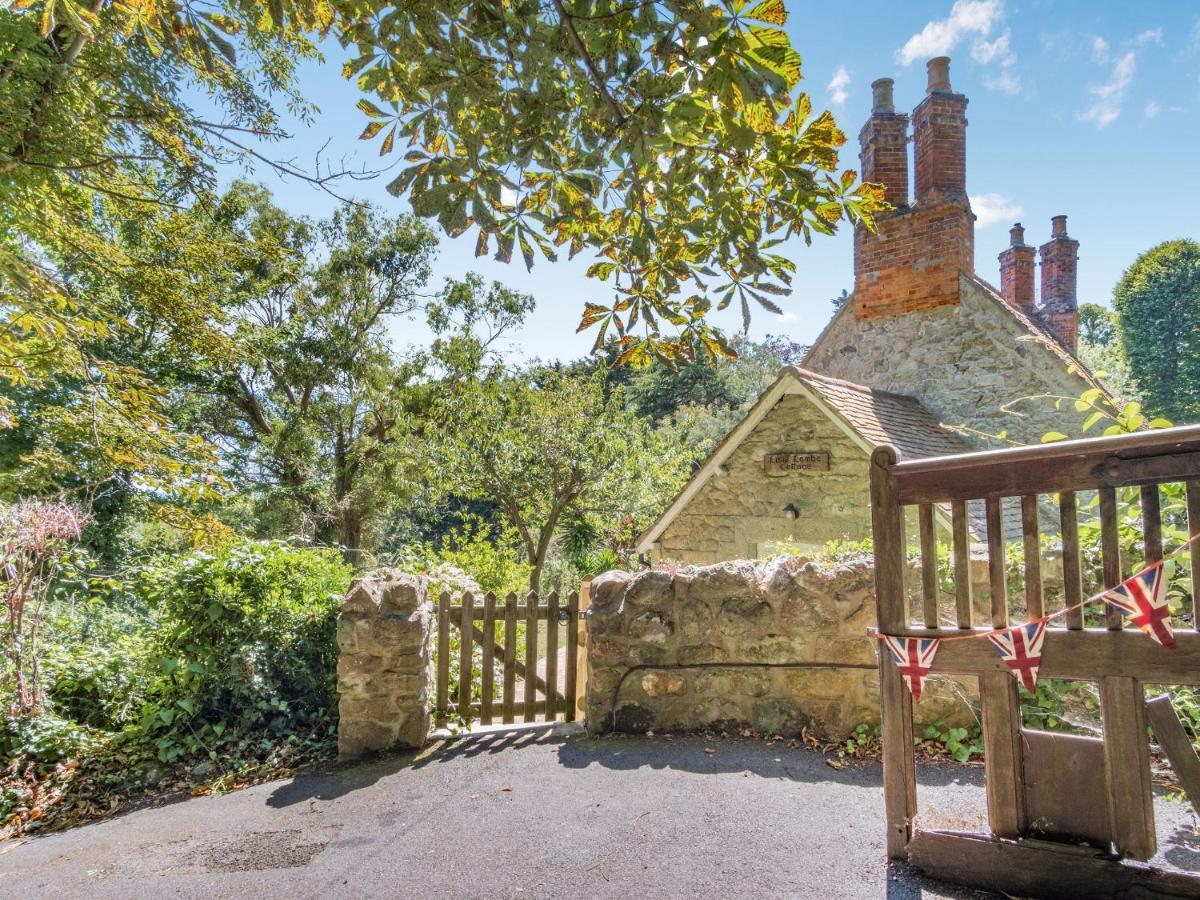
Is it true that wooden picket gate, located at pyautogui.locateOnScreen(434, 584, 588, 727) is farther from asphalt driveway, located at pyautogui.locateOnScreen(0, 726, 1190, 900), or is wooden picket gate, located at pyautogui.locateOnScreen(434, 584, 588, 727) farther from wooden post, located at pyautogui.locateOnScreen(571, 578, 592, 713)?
asphalt driveway, located at pyautogui.locateOnScreen(0, 726, 1190, 900)

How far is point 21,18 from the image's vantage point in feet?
10.0

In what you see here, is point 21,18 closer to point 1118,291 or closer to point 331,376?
point 331,376

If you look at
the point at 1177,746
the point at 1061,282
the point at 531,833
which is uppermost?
the point at 1061,282

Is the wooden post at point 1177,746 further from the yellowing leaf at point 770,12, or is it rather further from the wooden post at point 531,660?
the wooden post at point 531,660

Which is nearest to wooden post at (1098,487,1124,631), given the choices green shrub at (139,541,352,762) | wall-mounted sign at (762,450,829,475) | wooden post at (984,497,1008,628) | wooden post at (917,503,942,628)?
wooden post at (984,497,1008,628)

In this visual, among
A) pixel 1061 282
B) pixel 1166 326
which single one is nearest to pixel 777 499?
pixel 1061 282

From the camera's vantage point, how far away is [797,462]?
7043mm

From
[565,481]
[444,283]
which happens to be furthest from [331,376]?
[565,481]

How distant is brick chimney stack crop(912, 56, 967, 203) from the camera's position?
873cm

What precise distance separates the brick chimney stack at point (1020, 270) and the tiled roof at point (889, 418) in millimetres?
7633

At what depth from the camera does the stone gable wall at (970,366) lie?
7.93 metres

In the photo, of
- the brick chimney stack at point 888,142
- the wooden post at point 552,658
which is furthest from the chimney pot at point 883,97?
the wooden post at point 552,658

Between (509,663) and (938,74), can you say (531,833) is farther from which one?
(938,74)

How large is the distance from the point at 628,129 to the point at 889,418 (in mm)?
6749
